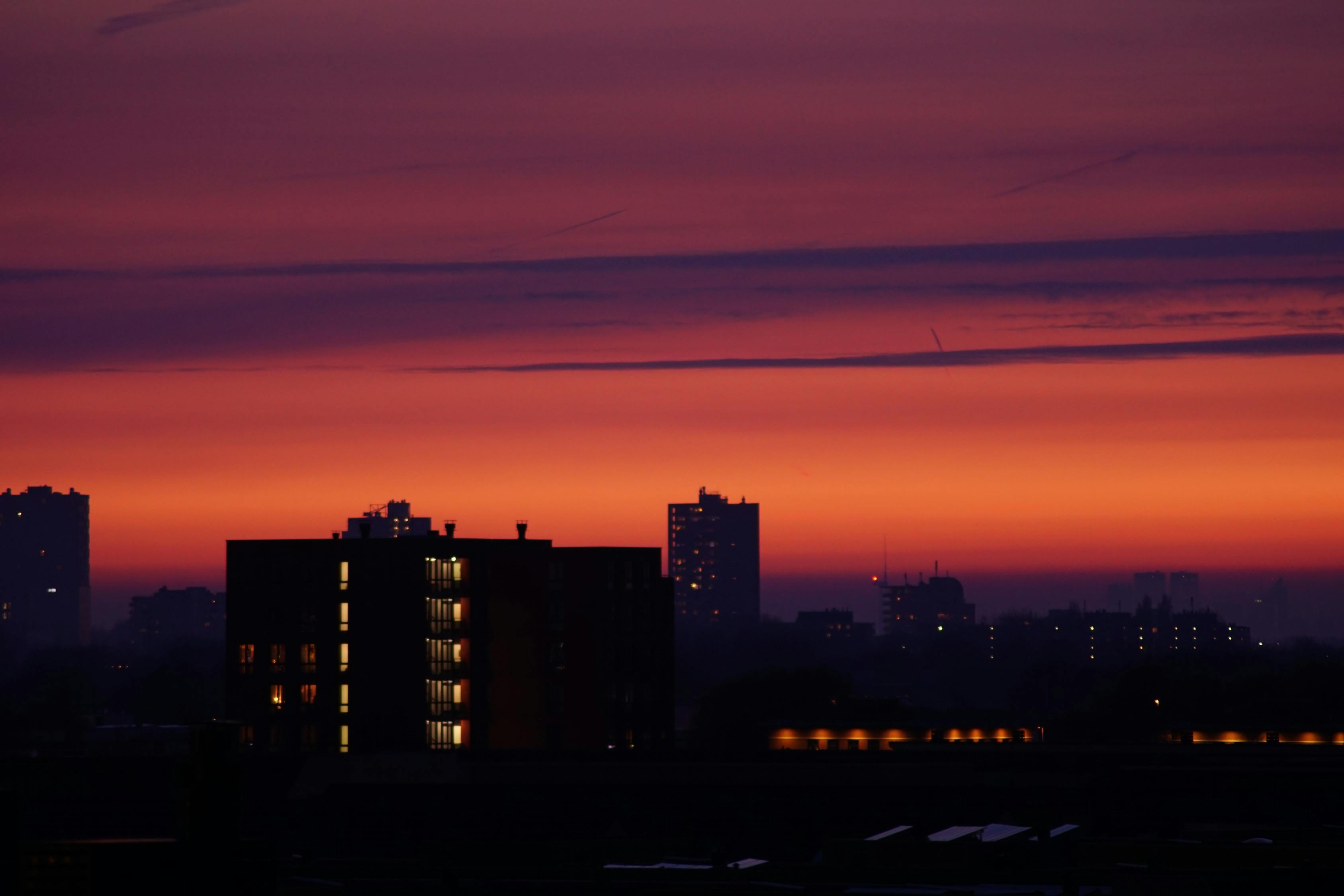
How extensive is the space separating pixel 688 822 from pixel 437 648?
4950cm

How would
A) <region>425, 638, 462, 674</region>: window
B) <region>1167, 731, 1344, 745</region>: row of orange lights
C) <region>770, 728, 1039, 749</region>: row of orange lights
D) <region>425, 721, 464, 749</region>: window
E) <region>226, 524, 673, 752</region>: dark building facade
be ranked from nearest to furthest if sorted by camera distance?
<region>226, 524, 673, 752</region>: dark building facade
<region>425, 721, 464, 749</region>: window
<region>425, 638, 462, 674</region>: window
<region>1167, 731, 1344, 745</region>: row of orange lights
<region>770, 728, 1039, 749</region>: row of orange lights

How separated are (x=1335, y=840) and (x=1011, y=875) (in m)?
14.6

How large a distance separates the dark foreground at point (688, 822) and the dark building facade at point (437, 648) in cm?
2108

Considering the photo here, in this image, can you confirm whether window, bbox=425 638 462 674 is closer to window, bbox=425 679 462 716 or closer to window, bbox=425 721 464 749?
window, bbox=425 679 462 716

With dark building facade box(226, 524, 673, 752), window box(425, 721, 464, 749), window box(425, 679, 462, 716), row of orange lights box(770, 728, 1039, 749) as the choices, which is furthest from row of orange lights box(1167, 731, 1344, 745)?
window box(425, 679, 462, 716)

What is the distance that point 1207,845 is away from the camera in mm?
66562

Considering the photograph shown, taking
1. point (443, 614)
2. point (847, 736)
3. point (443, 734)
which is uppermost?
point (443, 614)

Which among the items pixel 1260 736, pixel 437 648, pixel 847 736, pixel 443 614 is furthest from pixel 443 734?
pixel 1260 736

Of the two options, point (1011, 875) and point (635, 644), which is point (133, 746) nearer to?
point (635, 644)

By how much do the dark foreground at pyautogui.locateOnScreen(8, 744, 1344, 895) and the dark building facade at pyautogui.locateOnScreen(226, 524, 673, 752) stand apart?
2108 cm

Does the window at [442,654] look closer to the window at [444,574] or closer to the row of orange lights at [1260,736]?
the window at [444,574]

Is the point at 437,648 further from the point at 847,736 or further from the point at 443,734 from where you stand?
the point at 847,736

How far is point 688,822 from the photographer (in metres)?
94.3

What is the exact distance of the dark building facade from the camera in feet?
451
